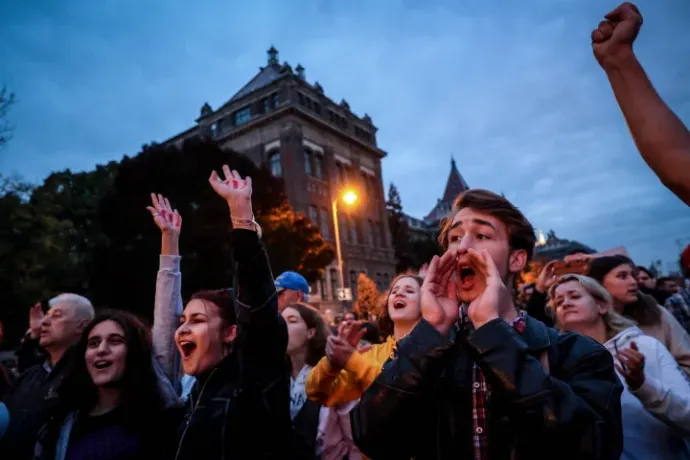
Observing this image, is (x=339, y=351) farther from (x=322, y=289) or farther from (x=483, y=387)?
(x=322, y=289)

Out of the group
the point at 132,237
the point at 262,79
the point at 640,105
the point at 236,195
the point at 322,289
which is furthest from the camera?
the point at 262,79

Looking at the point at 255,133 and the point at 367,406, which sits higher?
the point at 255,133

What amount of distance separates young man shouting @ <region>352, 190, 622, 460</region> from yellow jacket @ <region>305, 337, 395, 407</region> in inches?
53.8

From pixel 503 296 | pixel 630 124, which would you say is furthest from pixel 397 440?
pixel 630 124

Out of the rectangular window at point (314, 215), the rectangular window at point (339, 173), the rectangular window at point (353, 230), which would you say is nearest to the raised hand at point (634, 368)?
the rectangular window at point (314, 215)

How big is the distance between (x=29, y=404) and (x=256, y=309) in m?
2.70

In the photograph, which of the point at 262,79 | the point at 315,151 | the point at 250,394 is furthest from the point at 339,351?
the point at 262,79

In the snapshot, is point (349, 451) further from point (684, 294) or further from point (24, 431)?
point (684, 294)

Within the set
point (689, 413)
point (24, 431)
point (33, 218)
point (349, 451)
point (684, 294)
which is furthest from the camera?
point (33, 218)

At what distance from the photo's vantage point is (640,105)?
130 centimetres

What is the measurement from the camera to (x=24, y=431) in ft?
9.24

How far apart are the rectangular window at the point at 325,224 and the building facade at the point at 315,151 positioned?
8cm

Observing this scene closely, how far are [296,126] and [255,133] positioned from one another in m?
3.53

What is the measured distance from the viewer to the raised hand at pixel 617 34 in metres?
1.34
